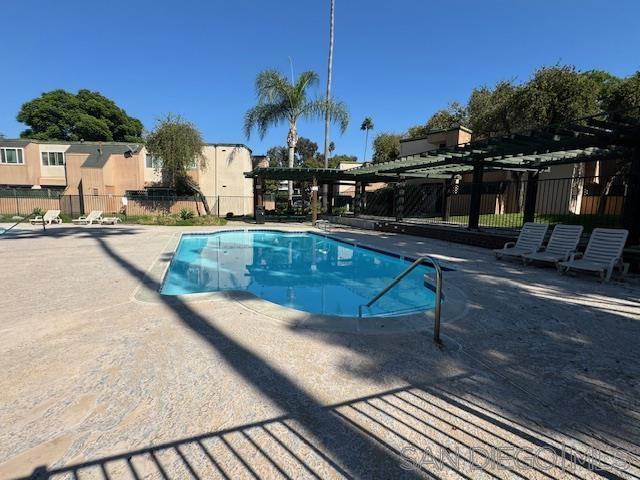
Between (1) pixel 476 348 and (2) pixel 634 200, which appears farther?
(2) pixel 634 200

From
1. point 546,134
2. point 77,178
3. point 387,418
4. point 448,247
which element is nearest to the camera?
point 387,418

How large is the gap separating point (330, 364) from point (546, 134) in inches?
334

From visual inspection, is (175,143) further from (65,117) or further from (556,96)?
(65,117)

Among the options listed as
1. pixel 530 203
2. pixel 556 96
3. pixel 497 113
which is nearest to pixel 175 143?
pixel 530 203

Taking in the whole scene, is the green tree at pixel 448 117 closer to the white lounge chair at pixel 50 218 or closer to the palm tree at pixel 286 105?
the palm tree at pixel 286 105

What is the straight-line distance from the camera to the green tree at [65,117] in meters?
43.4

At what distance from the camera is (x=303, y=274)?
984 cm

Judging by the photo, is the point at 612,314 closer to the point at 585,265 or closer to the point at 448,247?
the point at 585,265

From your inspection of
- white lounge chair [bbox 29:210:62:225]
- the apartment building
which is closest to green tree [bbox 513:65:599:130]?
the apartment building

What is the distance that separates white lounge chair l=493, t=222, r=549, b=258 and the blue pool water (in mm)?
2087

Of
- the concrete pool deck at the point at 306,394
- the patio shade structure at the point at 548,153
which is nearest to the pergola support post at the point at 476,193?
the patio shade structure at the point at 548,153

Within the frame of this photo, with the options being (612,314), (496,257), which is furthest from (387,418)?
(496,257)

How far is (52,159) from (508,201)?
3718cm

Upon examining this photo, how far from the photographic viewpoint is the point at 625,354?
3406 millimetres
